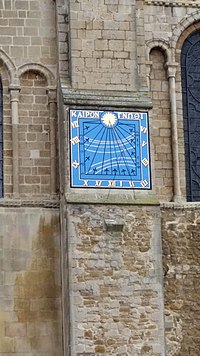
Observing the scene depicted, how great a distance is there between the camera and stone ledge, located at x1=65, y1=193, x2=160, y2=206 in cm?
1661

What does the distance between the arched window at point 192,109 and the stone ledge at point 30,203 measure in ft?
7.52

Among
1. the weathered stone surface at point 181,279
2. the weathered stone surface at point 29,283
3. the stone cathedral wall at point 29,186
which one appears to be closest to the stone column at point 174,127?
the weathered stone surface at point 181,279

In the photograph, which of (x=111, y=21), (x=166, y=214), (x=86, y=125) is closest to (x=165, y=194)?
(x=166, y=214)

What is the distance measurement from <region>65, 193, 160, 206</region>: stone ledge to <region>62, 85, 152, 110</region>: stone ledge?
1.49 m

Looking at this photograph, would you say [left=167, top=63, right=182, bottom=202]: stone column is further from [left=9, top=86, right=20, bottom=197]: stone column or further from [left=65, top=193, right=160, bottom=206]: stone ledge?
[left=9, top=86, right=20, bottom=197]: stone column

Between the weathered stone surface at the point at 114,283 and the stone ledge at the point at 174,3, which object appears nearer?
the weathered stone surface at the point at 114,283

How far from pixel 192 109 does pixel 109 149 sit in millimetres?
1985

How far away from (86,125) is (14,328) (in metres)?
Answer: 3.39

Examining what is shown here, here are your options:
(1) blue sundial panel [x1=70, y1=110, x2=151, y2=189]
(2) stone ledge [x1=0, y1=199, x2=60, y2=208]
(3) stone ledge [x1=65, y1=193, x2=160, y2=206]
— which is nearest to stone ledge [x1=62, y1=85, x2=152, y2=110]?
(1) blue sundial panel [x1=70, y1=110, x2=151, y2=189]

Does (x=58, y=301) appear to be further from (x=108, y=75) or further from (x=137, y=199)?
(x=108, y=75)

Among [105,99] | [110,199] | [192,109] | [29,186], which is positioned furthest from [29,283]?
[192,109]

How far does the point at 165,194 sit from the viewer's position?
17672 millimetres

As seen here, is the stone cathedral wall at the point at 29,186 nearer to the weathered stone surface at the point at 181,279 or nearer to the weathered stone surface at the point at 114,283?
the weathered stone surface at the point at 114,283

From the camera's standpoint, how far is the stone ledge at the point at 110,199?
54.5ft
